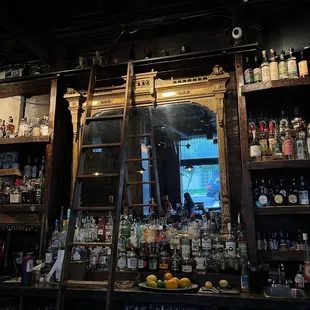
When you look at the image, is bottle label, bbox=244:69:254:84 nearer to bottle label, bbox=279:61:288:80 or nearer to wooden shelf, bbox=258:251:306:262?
bottle label, bbox=279:61:288:80

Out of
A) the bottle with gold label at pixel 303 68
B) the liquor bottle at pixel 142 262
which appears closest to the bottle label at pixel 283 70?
the bottle with gold label at pixel 303 68

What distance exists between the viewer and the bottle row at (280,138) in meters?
2.38

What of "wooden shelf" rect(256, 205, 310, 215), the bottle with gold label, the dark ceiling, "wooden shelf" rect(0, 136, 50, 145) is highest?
the dark ceiling

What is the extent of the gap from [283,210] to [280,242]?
0.90ft

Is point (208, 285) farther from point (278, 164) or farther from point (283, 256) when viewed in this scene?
point (278, 164)

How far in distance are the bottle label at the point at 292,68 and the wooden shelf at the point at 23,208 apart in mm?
2326

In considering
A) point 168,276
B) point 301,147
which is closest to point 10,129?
point 168,276

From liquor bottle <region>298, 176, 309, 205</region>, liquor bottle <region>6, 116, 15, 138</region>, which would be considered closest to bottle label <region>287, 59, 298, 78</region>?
liquor bottle <region>298, 176, 309, 205</region>

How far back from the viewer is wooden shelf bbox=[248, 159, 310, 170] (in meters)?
2.26

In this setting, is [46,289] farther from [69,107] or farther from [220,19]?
[220,19]

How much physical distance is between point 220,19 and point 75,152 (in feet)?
5.99

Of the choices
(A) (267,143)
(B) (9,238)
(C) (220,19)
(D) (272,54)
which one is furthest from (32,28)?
(A) (267,143)

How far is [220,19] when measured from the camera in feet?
9.61

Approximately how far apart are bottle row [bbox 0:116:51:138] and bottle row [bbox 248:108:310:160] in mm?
1862
